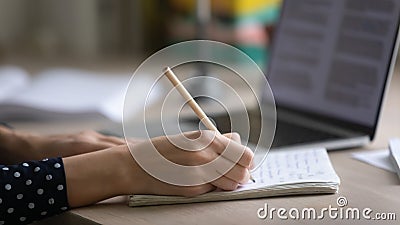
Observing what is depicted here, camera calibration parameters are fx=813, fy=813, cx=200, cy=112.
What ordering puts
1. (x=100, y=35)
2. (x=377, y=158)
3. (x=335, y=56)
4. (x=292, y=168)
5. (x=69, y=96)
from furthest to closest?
(x=100, y=35) < (x=69, y=96) < (x=335, y=56) < (x=377, y=158) < (x=292, y=168)

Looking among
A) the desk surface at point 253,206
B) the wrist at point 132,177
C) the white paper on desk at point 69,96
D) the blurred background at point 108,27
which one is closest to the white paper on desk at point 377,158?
the desk surface at point 253,206

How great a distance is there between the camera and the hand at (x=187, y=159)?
934mm

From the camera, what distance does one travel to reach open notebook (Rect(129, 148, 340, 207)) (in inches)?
37.0

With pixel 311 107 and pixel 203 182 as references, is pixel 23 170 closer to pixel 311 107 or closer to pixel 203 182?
pixel 203 182

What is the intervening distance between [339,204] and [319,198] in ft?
0.09

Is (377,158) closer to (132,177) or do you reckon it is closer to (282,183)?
(282,183)

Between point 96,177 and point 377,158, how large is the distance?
420 mm

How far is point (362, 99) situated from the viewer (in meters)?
1.23

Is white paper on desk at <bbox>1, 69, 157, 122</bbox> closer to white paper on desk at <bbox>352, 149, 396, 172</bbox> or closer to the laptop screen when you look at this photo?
the laptop screen

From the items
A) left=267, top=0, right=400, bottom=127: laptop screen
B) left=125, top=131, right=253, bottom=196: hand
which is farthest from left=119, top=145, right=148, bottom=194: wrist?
left=267, top=0, right=400, bottom=127: laptop screen

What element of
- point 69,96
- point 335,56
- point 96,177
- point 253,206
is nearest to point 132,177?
point 96,177

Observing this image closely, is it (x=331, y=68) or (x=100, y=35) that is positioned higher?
(x=331, y=68)

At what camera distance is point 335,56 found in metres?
1.29

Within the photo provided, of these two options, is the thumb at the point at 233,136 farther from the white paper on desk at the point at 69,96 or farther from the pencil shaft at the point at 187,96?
the white paper on desk at the point at 69,96
